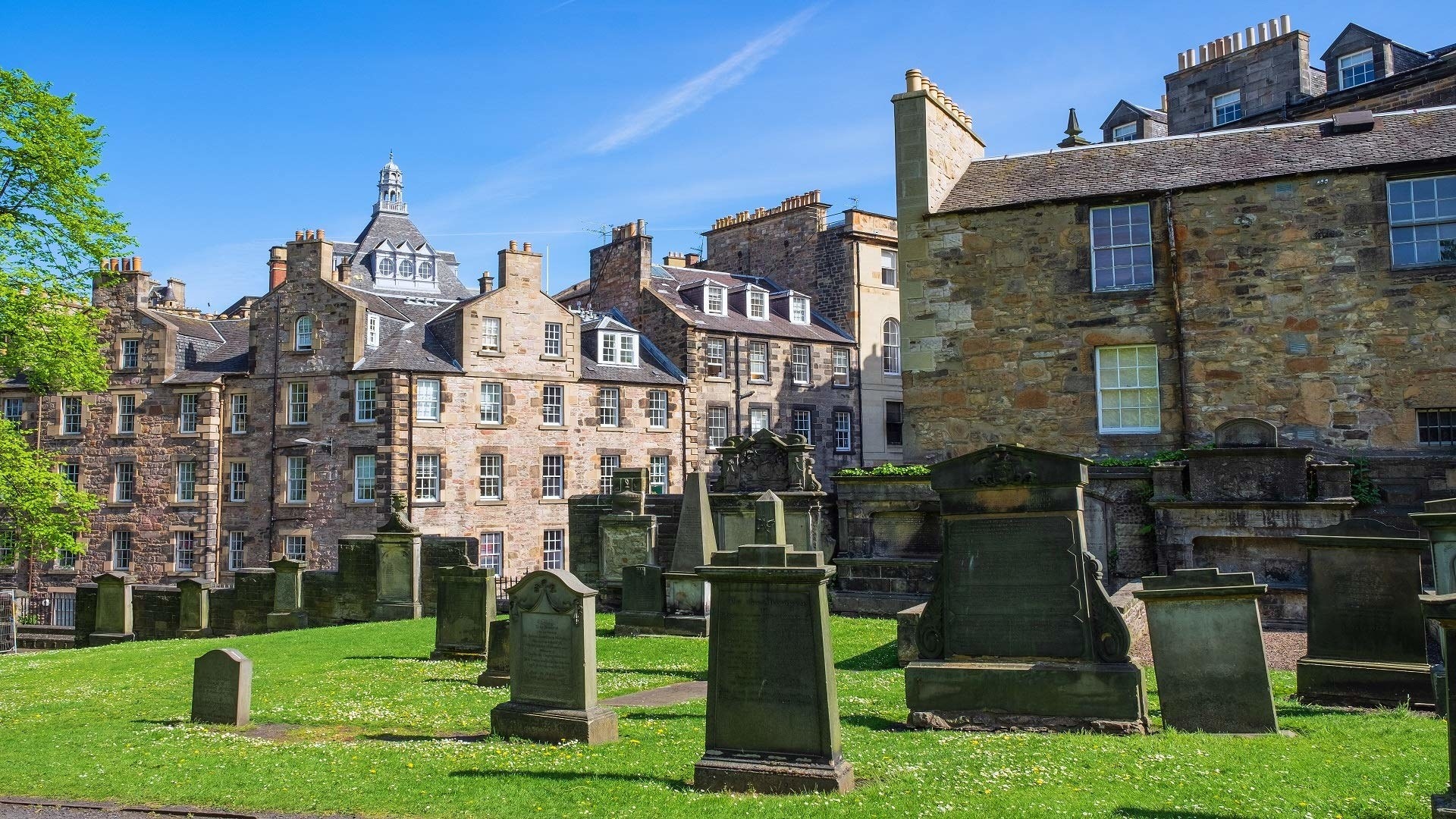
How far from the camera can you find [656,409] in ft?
136

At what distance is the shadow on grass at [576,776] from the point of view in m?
7.82

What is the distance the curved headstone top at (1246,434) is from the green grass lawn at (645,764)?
7.63 m

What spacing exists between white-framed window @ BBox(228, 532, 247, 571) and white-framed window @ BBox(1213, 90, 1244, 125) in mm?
38009

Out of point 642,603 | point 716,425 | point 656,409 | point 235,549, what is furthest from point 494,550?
point 642,603

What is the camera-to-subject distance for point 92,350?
26312mm

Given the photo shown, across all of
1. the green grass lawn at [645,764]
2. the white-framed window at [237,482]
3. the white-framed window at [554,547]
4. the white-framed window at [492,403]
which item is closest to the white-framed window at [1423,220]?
the green grass lawn at [645,764]

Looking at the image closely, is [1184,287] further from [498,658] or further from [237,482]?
[237,482]

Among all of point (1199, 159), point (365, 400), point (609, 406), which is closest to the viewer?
point (1199, 159)

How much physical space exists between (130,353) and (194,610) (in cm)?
2007

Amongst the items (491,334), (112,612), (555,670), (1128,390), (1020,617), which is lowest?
(112,612)

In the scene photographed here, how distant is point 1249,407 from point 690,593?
1178cm

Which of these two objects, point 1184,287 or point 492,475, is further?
point 492,475

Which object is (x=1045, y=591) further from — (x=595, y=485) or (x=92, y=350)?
(x=595, y=485)

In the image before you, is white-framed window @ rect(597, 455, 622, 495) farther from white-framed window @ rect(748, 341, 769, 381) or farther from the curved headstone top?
the curved headstone top
